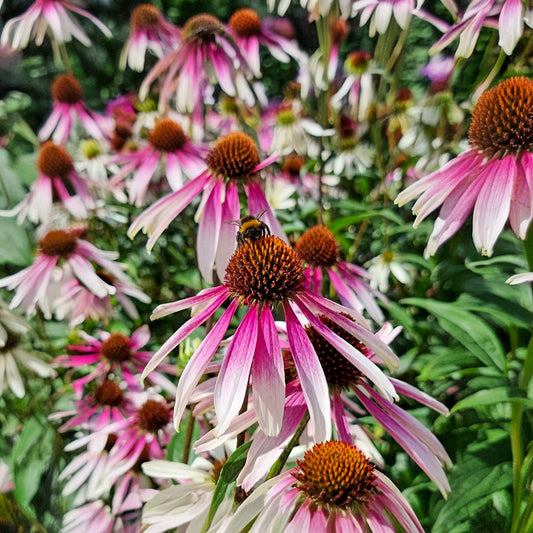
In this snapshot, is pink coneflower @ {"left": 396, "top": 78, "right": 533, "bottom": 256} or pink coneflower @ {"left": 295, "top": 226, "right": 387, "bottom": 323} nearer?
pink coneflower @ {"left": 396, "top": 78, "right": 533, "bottom": 256}

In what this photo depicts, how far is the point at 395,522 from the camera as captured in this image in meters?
0.49

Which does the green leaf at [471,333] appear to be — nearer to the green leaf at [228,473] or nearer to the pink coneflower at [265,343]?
the pink coneflower at [265,343]

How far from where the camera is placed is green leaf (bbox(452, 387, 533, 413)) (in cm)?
58

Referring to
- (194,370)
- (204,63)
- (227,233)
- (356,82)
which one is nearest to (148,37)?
(204,63)

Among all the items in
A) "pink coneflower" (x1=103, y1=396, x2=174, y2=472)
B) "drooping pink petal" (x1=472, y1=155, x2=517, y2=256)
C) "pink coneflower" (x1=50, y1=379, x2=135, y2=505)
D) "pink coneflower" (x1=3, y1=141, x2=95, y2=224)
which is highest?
"drooping pink petal" (x1=472, y1=155, x2=517, y2=256)

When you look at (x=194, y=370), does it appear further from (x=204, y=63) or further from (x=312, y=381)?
(x=204, y=63)

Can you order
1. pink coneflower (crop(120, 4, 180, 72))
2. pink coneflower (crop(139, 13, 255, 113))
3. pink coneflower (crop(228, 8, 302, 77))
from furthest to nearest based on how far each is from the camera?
pink coneflower (crop(120, 4, 180, 72)), pink coneflower (crop(228, 8, 302, 77)), pink coneflower (crop(139, 13, 255, 113))

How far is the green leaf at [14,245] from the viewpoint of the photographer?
1.10 metres

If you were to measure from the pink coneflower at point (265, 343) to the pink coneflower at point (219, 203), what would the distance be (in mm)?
116

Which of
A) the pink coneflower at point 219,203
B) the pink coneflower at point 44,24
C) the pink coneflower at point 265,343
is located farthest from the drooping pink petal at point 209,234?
the pink coneflower at point 44,24

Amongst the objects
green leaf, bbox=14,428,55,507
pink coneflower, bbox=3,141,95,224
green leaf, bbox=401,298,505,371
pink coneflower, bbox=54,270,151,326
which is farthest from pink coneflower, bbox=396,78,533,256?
pink coneflower, bbox=3,141,95,224

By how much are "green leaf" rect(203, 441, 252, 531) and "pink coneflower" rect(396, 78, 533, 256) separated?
0.94 ft

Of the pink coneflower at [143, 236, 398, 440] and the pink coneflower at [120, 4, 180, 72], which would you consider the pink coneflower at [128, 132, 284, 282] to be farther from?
the pink coneflower at [120, 4, 180, 72]

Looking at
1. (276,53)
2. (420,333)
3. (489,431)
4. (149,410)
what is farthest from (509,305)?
(276,53)
